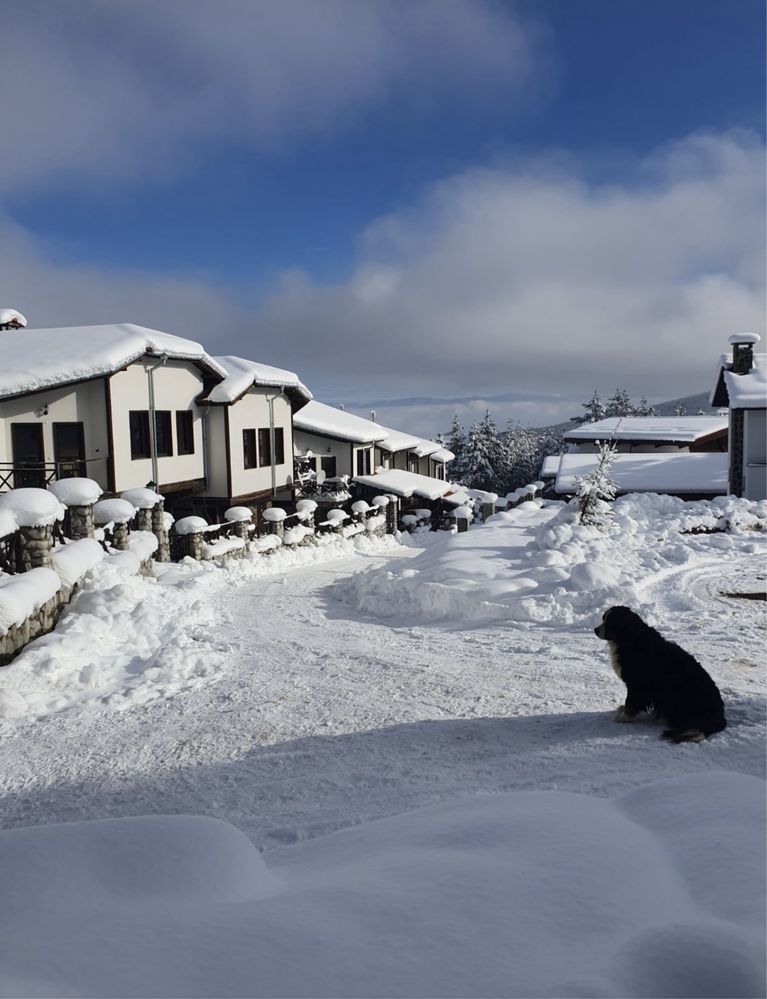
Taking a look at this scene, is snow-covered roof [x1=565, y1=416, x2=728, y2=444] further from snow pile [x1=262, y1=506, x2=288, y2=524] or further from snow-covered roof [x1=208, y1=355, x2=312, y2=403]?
snow pile [x1=262, y1=506, x2=288, y2=524]

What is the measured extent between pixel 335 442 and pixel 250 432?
30.7ft

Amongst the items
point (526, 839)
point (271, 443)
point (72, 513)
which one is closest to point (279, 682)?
point (526, 839)

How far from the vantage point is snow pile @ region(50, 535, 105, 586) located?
10.9 meters

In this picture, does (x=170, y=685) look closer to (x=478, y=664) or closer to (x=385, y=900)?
(x=478, y=664)

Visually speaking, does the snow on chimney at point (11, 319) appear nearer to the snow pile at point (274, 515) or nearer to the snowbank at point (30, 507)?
the snow pile at point (274, 515)

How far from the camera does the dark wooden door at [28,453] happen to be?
18078 millimetres

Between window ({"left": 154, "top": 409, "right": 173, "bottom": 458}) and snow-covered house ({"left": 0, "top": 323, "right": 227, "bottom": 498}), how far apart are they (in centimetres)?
3

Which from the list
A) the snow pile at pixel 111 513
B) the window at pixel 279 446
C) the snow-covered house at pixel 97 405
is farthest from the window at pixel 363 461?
the snow pile at pixel 111 513

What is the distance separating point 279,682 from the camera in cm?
840

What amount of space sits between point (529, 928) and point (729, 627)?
340 inches

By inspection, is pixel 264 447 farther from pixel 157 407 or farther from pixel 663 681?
pixel 663 681

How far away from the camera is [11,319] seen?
25.0 m

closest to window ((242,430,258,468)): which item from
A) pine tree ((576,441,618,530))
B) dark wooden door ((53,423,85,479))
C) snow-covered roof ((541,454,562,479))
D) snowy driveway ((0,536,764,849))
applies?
dark wooden door ((53,423,85,479))

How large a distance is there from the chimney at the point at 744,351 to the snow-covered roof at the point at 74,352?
2187 cm
